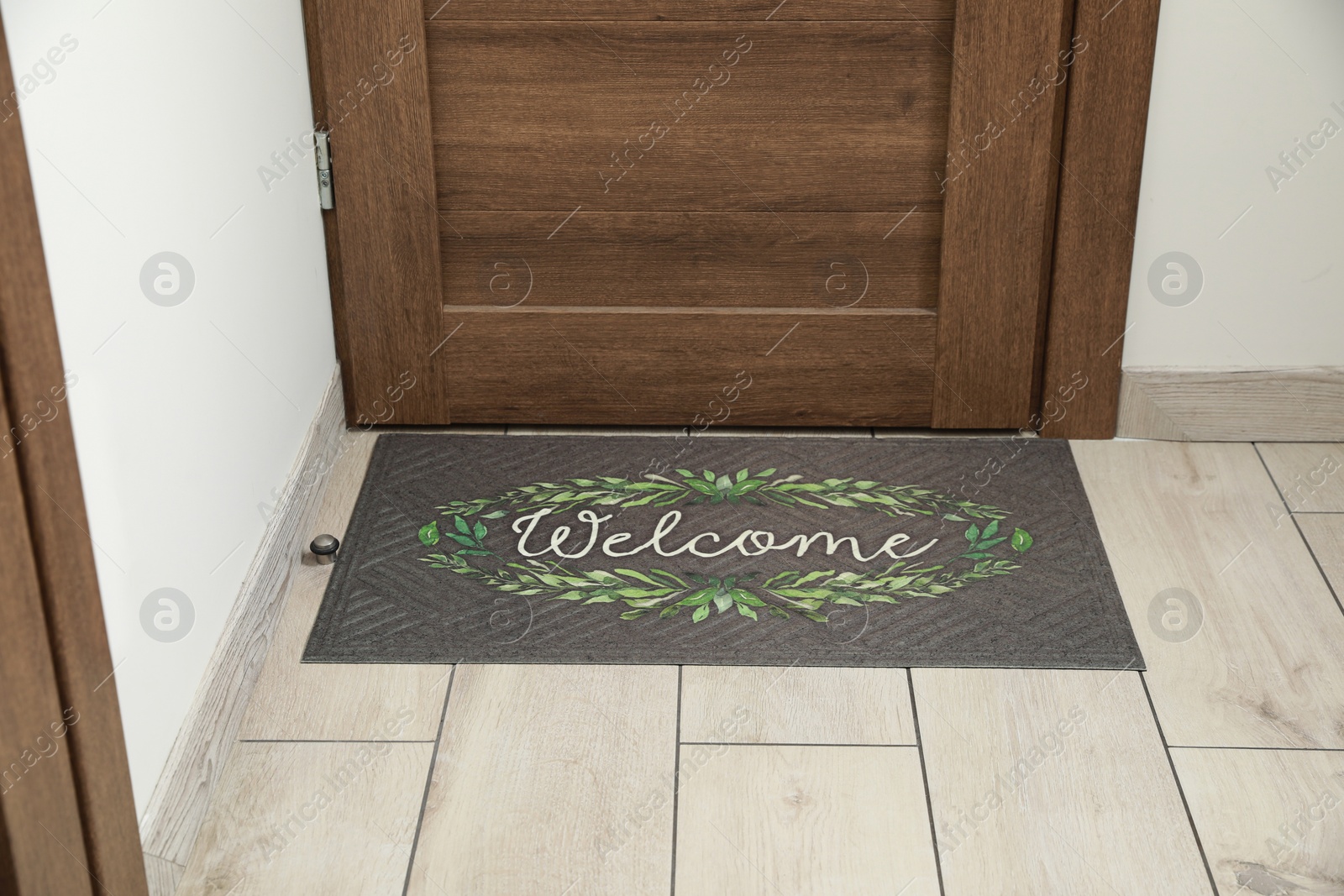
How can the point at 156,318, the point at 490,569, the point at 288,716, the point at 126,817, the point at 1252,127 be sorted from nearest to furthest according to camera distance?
1. the point at 126,817
2. the point at 156,318
3. the point at 288,716
4. the point at 490,569
5. the point at 1252,127

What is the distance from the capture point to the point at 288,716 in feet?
6.09

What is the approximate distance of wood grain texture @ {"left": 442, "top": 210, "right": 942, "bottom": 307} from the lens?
94.9 inches

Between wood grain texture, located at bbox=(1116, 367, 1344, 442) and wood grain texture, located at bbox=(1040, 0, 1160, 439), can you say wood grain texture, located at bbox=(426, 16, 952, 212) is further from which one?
wood grain texture, located at bbox=(1116, 367, 1344, 442)

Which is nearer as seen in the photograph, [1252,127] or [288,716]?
[288,716]

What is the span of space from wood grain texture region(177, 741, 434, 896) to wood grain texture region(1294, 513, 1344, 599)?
1.37 meters

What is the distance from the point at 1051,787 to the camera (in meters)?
1.72

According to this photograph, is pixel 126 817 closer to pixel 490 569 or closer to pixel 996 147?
pixel 490 569

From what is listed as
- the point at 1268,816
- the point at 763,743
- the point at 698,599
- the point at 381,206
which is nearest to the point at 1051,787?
the point at 1268,816

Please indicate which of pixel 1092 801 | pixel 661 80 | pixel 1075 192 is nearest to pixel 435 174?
pixel 661 80

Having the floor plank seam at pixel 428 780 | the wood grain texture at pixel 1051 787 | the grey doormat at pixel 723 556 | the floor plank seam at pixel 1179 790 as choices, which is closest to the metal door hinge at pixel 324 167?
the grey doormat at pixel 723 556

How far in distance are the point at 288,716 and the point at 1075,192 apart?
4.94 ft

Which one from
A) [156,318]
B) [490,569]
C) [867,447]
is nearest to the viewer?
[156,318]

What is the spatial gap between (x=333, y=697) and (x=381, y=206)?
91 centimetres

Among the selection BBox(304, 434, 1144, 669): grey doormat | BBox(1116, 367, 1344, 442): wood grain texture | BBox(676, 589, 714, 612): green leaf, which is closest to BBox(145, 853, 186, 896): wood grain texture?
BBox(304, 434, 1144, 669): grey doormat
